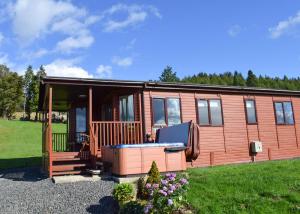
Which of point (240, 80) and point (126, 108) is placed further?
point (240, 80)

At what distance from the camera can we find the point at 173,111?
13.9 metres

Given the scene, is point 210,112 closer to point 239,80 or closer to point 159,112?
point 159,112

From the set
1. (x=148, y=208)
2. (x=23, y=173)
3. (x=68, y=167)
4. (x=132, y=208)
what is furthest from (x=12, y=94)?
(x=148, y=208)

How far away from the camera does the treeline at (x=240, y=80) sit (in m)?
89.8

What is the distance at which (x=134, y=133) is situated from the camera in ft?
42.6

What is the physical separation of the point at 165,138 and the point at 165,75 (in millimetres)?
72242

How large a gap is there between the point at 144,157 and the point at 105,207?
2626 mm

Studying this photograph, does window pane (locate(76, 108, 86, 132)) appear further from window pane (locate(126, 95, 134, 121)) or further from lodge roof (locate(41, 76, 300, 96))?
lodge roof (locate(41, 76, 300, 96))

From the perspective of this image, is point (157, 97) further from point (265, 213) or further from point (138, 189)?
point (265, 213)

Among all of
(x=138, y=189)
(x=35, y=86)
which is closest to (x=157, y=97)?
(x=138, y=189)

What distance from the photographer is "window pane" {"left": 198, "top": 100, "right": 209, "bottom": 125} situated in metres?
14.4

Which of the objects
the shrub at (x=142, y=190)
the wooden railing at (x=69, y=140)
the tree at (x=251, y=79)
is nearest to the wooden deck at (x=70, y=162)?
the shrub at (x=142, y=190)

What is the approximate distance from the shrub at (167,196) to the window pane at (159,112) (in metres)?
6.21

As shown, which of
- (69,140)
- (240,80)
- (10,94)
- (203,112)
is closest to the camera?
(203,112)
